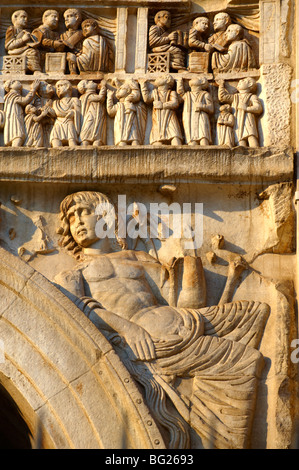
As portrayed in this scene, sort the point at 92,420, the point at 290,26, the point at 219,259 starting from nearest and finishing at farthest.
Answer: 1. the point at 92,420
2. the point at 219,259
3. the point at 290,26

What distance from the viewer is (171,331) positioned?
7926 millimetres

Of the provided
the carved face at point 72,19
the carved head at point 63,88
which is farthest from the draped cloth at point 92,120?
the carved face at point 72,19

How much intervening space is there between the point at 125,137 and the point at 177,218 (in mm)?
782

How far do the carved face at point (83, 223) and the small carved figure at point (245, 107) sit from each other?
1.33 m

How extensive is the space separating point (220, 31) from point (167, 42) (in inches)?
18.2

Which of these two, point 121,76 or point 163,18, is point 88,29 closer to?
point 121,76

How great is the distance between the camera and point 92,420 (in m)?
7.61

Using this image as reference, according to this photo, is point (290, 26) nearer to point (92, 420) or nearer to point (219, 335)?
point (219, 335)

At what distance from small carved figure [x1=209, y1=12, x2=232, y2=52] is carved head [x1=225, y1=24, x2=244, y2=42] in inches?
1.6

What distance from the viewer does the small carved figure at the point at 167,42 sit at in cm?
902

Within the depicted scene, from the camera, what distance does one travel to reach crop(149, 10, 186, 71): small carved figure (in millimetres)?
9016

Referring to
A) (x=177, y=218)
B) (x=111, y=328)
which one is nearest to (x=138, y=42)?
(x=177, y=218)

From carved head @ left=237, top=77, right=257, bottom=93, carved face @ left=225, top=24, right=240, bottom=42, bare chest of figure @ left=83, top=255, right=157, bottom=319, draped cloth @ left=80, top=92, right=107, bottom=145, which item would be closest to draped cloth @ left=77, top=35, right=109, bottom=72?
draped cloth @ left=80, top=92, right=107, bottom=145

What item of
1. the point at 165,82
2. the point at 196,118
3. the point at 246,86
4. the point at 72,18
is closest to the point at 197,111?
the point at 196,118
